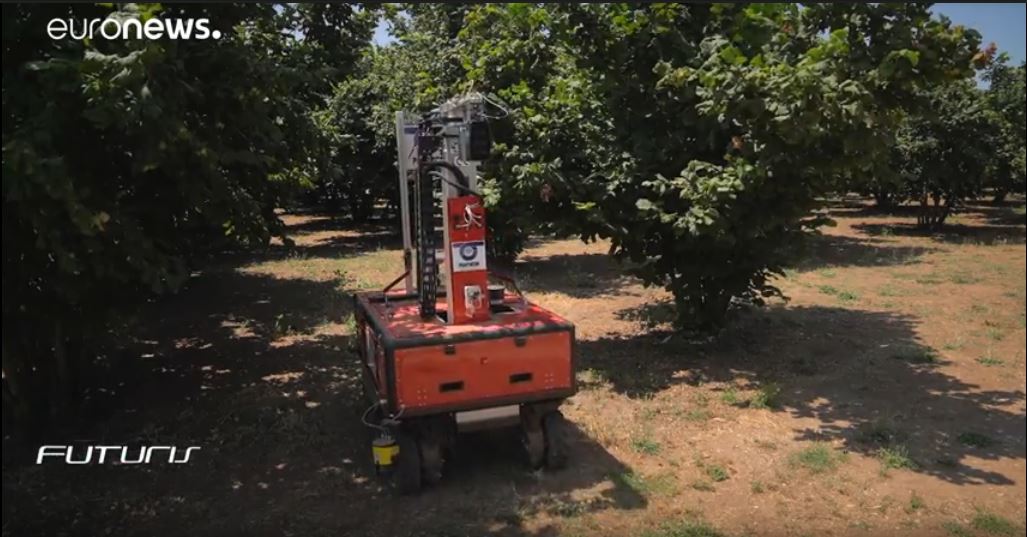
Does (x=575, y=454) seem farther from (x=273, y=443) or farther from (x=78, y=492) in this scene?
(x=78, y=492)

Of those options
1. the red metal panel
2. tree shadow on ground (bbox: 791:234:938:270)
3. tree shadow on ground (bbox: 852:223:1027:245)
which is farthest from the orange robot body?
tree shadow on ground (bbox: 852:223:1027:245)

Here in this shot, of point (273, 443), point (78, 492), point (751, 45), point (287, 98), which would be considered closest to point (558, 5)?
point (751, 45)

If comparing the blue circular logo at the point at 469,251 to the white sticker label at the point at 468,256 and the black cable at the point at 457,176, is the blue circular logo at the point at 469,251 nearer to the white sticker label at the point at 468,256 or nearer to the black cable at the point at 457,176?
the white sticker label at the point at 468,256

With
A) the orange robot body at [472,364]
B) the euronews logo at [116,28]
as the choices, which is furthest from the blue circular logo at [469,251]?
the euronews logo at [116,28]

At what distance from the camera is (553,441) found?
638 centimetres

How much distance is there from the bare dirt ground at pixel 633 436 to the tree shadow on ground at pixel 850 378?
0.03 metres

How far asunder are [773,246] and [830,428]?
8.56 ft

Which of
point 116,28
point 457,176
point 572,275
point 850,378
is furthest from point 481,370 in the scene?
point 572,275

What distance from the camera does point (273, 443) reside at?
23.4ft

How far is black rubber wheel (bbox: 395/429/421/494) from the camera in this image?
5977 mm

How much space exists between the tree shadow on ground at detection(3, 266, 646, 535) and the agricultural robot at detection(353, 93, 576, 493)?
0.37 meters

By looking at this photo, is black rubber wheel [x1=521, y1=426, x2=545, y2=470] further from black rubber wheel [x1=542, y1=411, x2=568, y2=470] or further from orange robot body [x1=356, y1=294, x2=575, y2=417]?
orange robot body [x1=356, y1=294, x2=575, y2=417]

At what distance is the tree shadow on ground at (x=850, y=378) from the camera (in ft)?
21.9

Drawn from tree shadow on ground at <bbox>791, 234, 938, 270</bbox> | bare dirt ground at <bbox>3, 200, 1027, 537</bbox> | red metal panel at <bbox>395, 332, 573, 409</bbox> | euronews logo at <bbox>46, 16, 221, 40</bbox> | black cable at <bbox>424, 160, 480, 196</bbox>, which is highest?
euronews logo at <bbox>46, 16, 221, 40</bbox>
